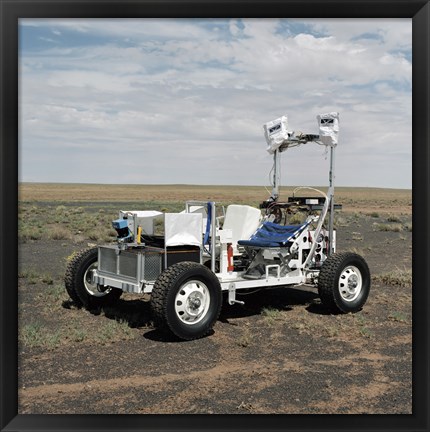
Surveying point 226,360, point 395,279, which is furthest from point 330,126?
point 395,279

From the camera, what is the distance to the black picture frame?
10.9 ft

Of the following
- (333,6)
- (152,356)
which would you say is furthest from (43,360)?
(333,6)

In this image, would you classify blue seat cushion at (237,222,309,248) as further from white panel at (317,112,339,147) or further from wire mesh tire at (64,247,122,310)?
wire mesh tire at (64,247,122,310)

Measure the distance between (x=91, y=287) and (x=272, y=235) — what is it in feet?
10.2

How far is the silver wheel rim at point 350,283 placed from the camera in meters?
9.59

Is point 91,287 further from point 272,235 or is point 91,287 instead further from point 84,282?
point 272,235

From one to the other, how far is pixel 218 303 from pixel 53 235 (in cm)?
1596

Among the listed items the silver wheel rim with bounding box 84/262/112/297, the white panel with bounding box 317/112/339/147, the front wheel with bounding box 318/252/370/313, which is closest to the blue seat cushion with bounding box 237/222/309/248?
the front wheel with bounding box 318/252/370/313

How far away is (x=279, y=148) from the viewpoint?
1039 centimetres

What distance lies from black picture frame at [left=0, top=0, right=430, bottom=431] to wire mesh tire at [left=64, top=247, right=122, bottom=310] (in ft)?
19.9

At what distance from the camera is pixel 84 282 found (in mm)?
9539

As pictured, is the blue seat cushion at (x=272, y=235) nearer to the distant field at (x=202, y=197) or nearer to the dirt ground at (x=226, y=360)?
the dirt ground at (x=226, y=360)

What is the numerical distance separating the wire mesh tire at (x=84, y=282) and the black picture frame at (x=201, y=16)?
606cm

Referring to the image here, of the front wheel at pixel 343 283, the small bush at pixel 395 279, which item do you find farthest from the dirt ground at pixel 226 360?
the small bush at pixel 395 279
